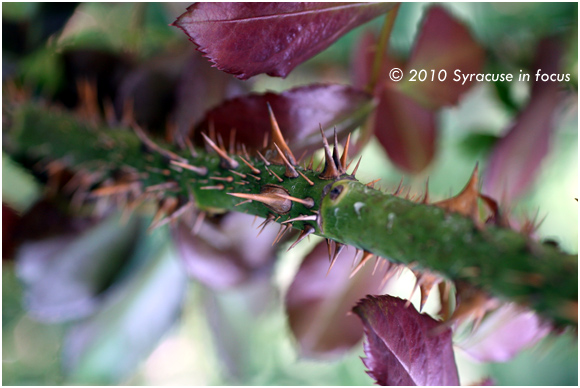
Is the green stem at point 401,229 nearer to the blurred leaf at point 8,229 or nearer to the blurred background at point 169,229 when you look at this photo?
the blurred background at point 169,229

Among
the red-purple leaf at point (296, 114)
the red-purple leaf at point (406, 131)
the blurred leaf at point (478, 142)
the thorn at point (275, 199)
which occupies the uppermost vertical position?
the blurred leaf at point (478, 142)

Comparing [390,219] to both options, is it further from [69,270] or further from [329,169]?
[69,270]

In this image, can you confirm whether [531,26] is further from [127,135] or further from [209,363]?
[209,363]

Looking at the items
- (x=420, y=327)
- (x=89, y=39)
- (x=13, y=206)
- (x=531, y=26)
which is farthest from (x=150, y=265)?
(x=531, y=26)

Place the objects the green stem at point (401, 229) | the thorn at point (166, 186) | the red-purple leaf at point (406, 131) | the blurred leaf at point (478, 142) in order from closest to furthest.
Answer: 1. the green stem at point (401, 229)
2. the thorn at point (166, 186)
3. the red-purple leaf at point (406, 131)
4. the blurred leaf at point (478, 142)

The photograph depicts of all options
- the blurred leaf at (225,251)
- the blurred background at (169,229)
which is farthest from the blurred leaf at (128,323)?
the blurred leaf at (225,251)

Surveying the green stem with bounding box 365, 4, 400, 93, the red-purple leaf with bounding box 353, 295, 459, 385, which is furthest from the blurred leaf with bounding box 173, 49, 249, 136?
the red-purple leaf with bounding box 353, 295, 459, 385
